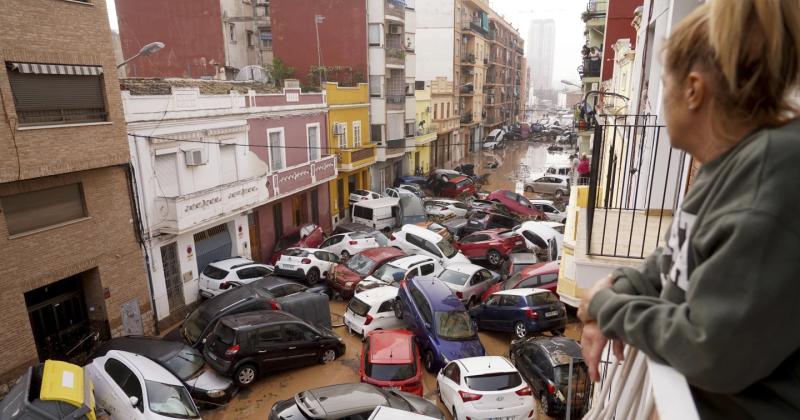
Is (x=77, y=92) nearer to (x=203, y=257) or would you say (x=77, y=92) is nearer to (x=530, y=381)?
(x=203, y=257)

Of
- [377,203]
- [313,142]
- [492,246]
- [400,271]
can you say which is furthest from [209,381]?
[313,142]

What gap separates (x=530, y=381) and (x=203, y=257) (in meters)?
11.4

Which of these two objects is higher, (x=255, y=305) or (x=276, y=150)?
(x=276, y=150)

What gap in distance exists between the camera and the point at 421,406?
8508mm

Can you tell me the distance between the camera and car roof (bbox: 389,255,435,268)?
15.6 meters

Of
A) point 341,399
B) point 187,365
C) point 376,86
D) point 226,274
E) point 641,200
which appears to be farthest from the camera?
point 376,86

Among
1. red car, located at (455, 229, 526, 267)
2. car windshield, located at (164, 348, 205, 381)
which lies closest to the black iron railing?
car windshield, located at (164, 348, 205, 381)

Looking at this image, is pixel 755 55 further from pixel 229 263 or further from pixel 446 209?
pixel 446 209

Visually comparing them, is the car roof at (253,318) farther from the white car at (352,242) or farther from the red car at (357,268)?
the white car at (352,242)

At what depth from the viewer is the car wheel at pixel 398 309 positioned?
41.8 feet

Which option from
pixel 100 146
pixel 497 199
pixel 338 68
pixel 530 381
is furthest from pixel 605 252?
pixel 338 68

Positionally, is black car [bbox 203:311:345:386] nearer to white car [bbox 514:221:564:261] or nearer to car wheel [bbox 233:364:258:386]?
car wheel [bbox 233:364:258:386]

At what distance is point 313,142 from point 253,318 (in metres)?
13.9

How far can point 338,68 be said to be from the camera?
91.2 ft
